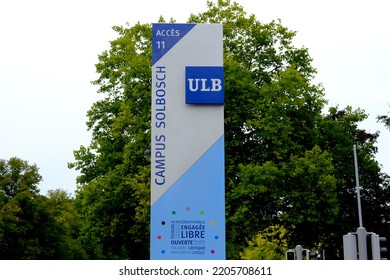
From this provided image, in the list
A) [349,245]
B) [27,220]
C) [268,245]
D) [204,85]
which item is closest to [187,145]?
[204,85]

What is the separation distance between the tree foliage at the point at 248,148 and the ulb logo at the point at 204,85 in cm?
1779

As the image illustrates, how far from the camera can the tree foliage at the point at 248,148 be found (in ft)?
123

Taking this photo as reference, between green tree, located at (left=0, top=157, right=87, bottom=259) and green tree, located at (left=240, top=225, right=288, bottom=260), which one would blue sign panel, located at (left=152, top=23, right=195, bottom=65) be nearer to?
green tree, located at (left=240, top=225, right=288, bottom=260)

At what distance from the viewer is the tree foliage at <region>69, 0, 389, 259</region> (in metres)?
37.6

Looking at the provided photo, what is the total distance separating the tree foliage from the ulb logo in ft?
58.4

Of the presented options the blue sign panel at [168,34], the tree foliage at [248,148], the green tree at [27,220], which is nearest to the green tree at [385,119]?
the tree foliage at [248,148]

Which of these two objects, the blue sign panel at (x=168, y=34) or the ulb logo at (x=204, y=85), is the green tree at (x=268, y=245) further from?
the blue sign panel at (x=168, y=34)

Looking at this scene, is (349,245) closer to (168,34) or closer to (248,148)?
(168,34)

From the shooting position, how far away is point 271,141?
3900 cm

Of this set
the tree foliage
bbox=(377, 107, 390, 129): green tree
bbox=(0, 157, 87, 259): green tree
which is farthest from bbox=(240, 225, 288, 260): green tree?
bbox=(0, 157, 87, 259): green tree

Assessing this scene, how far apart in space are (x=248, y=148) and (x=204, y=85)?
2107cm

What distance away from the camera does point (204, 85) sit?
18766mm
